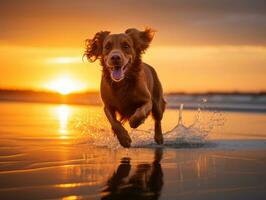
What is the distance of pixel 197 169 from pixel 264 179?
779 millimetres

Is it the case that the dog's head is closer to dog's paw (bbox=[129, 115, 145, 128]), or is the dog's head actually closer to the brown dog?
the brown dog

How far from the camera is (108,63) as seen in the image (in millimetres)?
7102

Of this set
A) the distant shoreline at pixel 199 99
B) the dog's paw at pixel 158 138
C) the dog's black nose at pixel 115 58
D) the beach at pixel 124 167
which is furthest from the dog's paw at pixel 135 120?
the distant shoreline at pixel 199 99

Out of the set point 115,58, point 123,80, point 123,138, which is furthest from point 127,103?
point 115,58

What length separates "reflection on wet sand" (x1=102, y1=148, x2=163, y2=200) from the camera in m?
4.26

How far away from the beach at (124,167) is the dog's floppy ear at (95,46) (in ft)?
4.23

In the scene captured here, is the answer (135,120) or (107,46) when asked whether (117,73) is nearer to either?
(107,46)

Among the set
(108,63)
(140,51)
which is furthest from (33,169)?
(140,51)

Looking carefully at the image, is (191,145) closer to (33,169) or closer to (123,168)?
(123,168)

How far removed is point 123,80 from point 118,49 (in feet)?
1.40

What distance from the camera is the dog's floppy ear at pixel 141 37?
7.76 m

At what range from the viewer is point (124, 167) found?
574cm

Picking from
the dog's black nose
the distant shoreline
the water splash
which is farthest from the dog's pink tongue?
the distant shoreline

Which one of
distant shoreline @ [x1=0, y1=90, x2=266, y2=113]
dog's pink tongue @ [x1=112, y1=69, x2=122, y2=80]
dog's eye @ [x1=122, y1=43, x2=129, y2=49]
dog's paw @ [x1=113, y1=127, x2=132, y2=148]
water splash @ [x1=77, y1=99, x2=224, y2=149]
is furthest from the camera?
distant shoreline @ [x1=0, y1=90, x2=266, y2=113]
